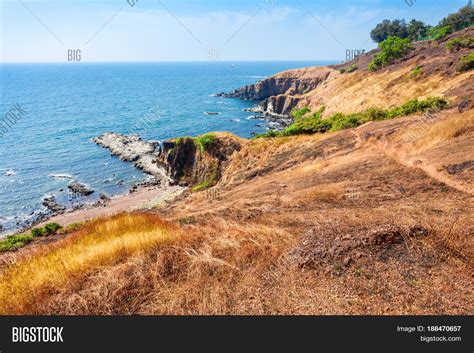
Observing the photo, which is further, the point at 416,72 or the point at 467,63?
the point at 416,72

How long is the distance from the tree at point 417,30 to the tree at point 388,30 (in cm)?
263

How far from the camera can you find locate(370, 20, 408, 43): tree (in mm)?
115688

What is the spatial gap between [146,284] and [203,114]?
308 ft

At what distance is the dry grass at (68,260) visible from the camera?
816 cm

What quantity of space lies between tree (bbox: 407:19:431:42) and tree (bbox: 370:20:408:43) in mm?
2625

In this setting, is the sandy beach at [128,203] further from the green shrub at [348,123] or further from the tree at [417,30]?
the tree at [417,30]

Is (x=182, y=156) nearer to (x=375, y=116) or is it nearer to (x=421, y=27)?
(x=375, y=116)

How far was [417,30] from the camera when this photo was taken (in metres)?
112

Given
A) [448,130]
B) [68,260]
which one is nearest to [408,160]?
[448,130]

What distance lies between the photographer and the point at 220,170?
3969cm

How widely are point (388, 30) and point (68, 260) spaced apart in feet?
462

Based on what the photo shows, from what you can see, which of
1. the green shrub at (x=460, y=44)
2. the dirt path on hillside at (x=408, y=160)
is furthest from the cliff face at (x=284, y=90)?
the dirt path on hillside at (x=408, y=160)

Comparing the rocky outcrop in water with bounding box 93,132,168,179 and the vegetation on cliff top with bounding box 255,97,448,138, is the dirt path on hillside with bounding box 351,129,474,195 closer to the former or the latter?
the vegetation on cliff top with bounding box 255,97,448,138
